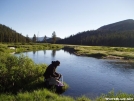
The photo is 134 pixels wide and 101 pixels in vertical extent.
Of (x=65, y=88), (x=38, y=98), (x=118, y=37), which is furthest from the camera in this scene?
(x=118, y=37)

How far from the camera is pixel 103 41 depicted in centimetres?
16988

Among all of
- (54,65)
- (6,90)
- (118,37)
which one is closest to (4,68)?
(6,90)

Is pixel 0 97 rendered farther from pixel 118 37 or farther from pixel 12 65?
pixel 118 37

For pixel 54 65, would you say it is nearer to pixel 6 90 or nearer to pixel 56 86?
pixel 56 86

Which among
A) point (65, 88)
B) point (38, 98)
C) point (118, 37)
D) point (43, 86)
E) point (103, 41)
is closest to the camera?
point (38, 98)

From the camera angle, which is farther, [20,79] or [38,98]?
[20,79]

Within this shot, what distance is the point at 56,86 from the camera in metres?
17.0

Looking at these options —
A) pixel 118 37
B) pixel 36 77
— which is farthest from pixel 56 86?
pixel 118 37

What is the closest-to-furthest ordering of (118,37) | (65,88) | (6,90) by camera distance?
(6,90), (65,88), (118,37)

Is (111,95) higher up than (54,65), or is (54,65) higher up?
(54,65)

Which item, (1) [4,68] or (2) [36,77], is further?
(2) [36,77]

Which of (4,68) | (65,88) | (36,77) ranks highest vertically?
(4,68)

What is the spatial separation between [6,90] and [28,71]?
3262 millimetres

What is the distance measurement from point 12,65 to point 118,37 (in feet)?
493
